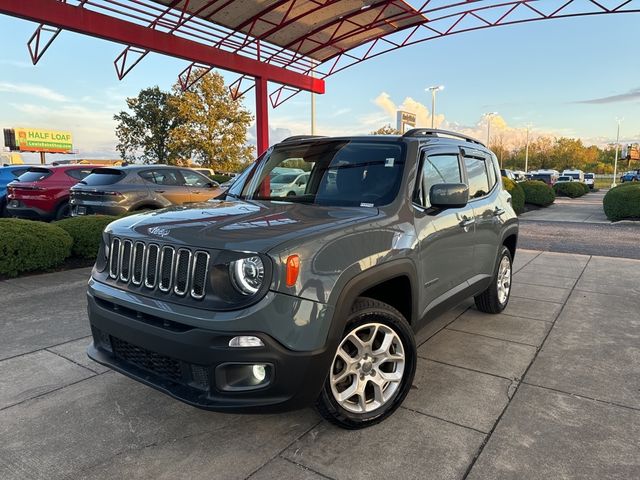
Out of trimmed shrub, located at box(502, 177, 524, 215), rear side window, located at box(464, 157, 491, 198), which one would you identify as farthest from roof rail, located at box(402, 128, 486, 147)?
trimmed shrub, located at box(502, 177, 524, 215)

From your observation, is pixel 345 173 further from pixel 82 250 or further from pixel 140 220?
pixel 82 250

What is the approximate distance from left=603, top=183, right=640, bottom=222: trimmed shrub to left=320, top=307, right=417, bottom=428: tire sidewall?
47.4 ft

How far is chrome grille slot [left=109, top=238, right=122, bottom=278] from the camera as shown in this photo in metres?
2.90

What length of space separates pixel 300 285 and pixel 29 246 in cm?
584

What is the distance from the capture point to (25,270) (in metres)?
6.82

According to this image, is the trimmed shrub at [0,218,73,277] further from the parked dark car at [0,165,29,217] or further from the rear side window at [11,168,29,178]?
the rear side window at [11,168,29,178]

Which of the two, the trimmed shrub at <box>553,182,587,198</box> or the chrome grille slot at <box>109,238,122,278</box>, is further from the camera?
the trimmed shrub at <box>553,182,587,198</box>

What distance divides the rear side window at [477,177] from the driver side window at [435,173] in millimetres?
257

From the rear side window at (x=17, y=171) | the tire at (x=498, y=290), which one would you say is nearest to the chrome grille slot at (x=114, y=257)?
the tire at (x=498, y=290)

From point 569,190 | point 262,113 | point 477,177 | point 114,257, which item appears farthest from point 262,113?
point 569,190

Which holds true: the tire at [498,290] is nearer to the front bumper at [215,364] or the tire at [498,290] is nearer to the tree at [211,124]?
the front bumper at [215,364]

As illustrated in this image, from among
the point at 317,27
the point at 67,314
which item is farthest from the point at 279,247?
the point at 317,27

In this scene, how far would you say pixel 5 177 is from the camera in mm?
12023

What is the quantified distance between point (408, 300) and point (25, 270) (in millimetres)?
6139
